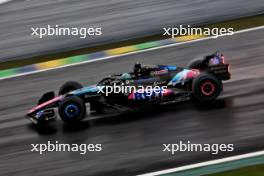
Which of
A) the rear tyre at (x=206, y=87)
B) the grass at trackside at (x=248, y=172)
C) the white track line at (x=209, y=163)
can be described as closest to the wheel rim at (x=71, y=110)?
the rear tyre at (x=206, y=87)

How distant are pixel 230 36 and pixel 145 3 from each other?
5.65 meters

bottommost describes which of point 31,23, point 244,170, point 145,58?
point 244,170

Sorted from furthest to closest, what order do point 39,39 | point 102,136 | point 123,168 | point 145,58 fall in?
1. point 39,39
2. point 145,58
3. point 102,136
4. point 123,168

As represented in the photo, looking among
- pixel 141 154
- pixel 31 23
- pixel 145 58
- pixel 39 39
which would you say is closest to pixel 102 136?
pixel 141 154

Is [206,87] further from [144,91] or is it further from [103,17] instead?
[103,17]

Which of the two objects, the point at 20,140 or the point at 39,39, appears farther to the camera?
the point at 39,39

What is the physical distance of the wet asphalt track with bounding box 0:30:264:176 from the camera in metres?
11.4

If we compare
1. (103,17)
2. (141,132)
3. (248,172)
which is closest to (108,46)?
(103,17)

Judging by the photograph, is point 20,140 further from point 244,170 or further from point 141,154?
point 244,170

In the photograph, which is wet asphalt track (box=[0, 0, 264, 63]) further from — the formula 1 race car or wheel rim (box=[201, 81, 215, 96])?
wheel rim (box=[201, 81, 215, 96])

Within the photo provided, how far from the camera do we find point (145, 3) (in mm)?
23609

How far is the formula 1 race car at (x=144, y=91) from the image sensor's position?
43.2 ft

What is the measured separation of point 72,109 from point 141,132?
180 cm

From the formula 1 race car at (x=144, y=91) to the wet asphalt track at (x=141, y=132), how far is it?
0.31 metres
